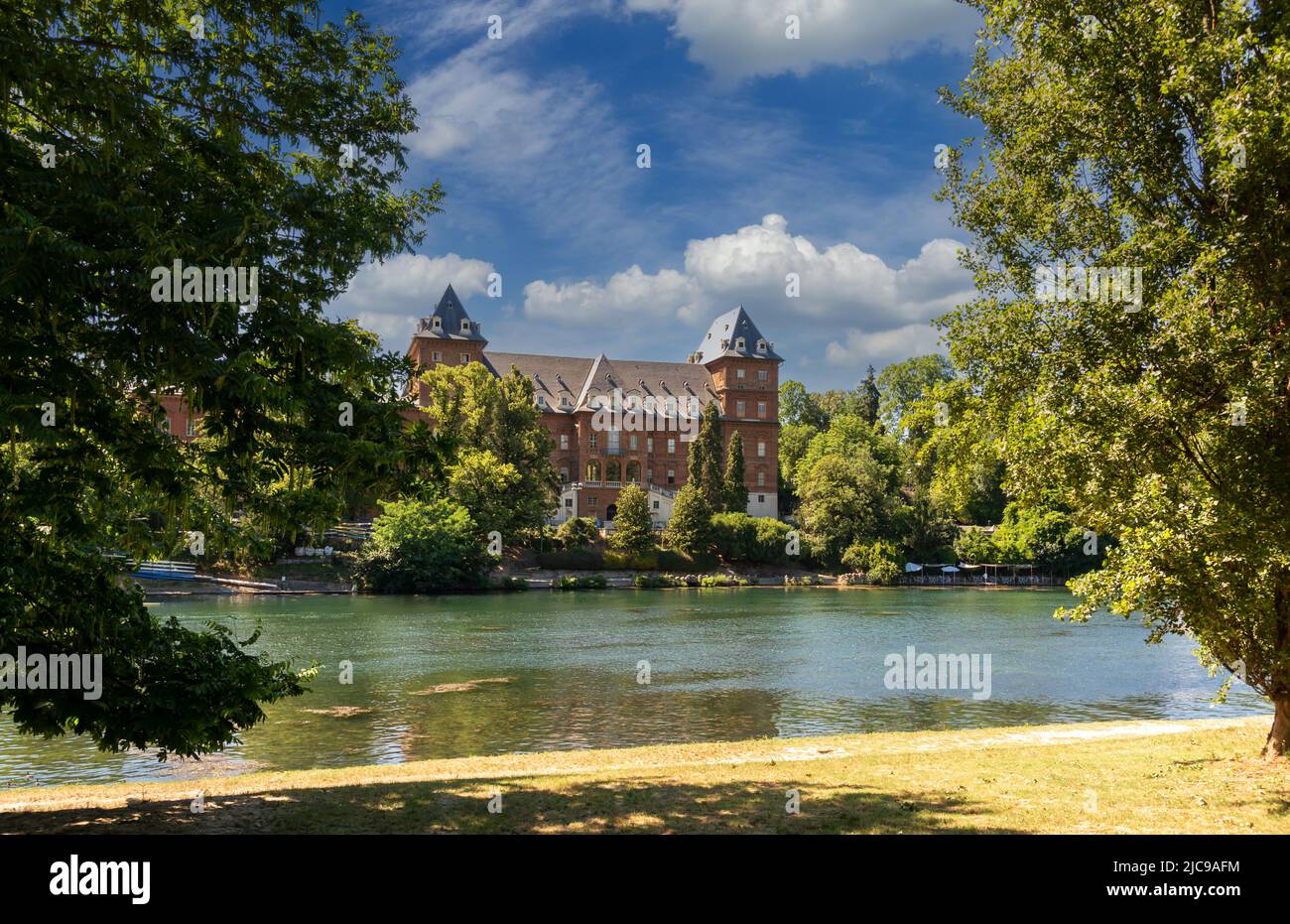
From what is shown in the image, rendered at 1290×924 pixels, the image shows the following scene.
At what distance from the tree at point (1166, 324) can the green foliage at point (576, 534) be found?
59120mm

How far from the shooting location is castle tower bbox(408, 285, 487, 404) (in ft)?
281

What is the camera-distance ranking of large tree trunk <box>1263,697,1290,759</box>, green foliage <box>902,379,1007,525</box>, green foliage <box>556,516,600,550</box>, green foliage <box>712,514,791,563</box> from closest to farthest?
large tree trunk <box>1263,697,1290,759</box> < green foliage <box>902,379,1007,525</box> < green foliage <box>556,516,600,550</box> < green foliage <box>712,514,791,563</box>

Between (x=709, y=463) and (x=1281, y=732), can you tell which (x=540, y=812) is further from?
(x=709, y=463)

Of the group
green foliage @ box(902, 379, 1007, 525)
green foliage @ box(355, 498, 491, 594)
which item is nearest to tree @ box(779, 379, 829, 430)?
green foliage @ box(355, 498, 491, 594)

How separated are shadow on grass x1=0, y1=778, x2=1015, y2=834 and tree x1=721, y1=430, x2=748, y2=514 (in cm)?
6758

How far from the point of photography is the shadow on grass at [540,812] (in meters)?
7.97

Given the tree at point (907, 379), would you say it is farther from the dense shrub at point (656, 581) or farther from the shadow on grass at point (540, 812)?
the shadow on grass at point (540, 812)

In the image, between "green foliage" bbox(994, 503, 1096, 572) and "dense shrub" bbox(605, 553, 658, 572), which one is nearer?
"dense shrub" bbox(605, 553, 658, 572)

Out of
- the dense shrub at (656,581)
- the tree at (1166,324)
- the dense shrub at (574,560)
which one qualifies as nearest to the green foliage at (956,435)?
the tree at (1166,324)

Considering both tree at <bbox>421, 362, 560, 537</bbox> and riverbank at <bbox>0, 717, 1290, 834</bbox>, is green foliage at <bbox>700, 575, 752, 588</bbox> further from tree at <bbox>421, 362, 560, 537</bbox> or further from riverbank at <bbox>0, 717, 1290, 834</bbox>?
riverbank at <bbox>0, 717, 1290, 834</bbox>

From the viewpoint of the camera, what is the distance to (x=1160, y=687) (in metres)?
22.6

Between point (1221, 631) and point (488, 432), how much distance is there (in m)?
61.1

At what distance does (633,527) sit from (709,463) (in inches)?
470
